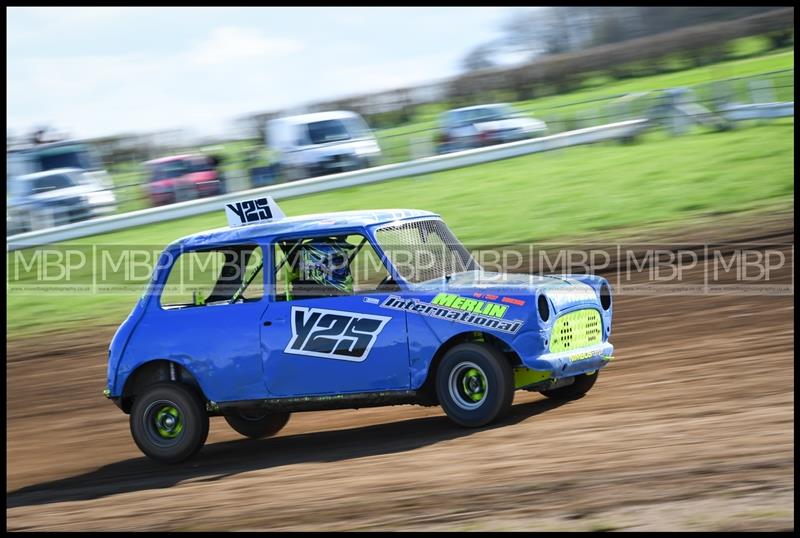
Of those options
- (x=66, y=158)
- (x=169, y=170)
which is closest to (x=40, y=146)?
(x=66, y=158)

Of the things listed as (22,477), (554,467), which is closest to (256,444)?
(22,477)

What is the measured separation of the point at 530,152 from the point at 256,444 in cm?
1270

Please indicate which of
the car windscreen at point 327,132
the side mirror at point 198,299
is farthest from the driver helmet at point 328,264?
the car windscreen at point 327,132

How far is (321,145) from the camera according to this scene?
21.3 meters

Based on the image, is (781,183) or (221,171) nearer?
(781,183)

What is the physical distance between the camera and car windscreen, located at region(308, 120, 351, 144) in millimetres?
21453

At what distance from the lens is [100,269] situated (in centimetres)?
1802

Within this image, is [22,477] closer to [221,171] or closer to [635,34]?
[221,171]

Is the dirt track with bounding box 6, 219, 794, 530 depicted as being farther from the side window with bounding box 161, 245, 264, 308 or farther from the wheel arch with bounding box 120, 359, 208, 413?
the side window with bounding box 161, 245, 264, 308

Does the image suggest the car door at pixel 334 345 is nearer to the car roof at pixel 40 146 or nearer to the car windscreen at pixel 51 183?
the car windscreen at pixel 51 183

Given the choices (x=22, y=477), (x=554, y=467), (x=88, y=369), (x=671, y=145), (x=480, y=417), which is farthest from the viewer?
(x=671, y=145)

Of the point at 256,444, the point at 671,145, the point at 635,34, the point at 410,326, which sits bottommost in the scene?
the point at 256,444

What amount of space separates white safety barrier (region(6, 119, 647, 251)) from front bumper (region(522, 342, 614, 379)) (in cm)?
1215

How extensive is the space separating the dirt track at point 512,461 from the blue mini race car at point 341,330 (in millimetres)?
372
